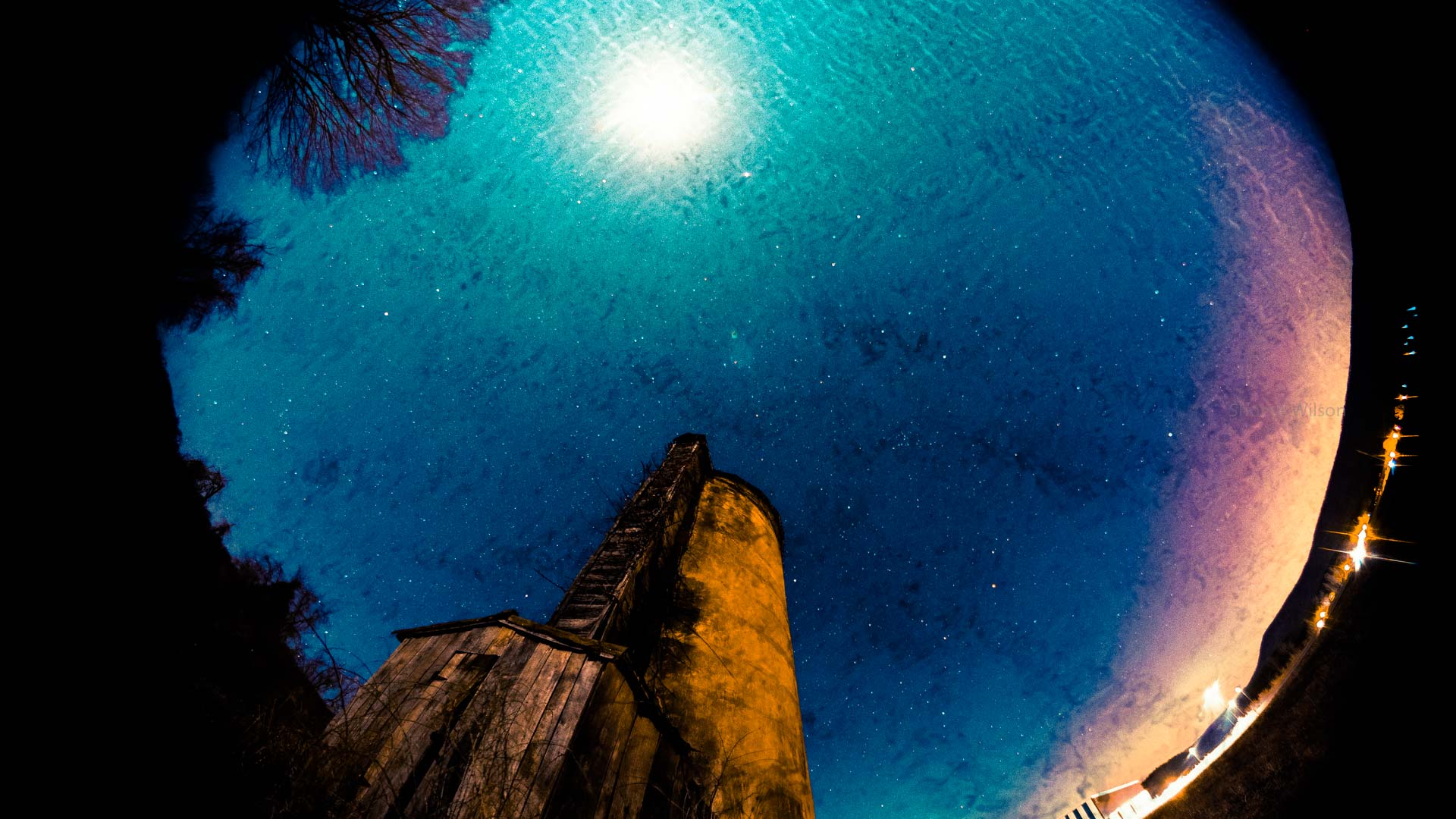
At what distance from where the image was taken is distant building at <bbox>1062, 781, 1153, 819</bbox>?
8.59 meters

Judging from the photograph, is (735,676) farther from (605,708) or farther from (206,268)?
(206,268)

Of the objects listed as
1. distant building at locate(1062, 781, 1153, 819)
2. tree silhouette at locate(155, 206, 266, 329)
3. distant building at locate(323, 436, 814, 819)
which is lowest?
distant building at locate(323, 436, 814, 819)

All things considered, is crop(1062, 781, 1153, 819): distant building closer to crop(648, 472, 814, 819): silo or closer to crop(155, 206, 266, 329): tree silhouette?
crop(648, 472, 814, 819): silo

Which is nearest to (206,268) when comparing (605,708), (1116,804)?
(605,708)

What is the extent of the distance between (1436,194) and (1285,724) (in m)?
7.77

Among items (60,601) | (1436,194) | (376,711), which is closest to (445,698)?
(376,711)

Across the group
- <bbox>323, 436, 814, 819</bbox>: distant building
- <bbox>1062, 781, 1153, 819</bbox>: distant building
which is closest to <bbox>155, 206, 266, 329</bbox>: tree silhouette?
<bbox>323, 436, 814, 819</bbox>: distant building

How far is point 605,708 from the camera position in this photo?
218cm

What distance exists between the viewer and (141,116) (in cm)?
600

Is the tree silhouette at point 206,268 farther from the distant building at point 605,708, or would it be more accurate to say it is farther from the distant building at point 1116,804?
the distant building at point 1116,804

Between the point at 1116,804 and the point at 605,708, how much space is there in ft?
41.3

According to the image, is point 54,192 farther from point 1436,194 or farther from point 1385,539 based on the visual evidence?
point 1436,194

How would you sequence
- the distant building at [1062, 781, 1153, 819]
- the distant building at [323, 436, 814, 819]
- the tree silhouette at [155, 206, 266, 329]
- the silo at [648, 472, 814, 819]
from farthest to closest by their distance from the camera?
the distant building at [1062, 781, 1153, 819]
the tree silhouette at [155, 206, 266, 329]
the silo at [648, 472, 814, 819]
the distant building at [323, 436, 814, 819]

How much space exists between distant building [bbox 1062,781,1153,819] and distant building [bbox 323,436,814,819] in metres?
10.1
